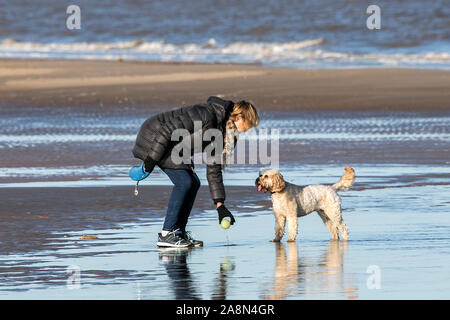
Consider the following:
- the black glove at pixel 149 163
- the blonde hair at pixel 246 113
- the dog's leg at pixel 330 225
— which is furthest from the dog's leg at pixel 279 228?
the black glove at pixel 149 163

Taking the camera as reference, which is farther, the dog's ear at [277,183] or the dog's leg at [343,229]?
the dog's leg at [343,229]

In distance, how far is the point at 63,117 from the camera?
19.2 metres

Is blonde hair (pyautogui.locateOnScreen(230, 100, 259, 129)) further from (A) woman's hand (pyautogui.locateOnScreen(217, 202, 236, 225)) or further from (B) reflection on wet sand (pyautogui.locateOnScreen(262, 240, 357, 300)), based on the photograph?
(B) reflection on wet sand (pyautogui.locateOnScreen(262, 240, 357, 300))

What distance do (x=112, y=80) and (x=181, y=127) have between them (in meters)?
16.9

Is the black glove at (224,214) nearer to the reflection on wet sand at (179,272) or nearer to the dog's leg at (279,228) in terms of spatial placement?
the reflection on wet sand at (179,272)

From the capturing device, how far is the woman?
7988 mm

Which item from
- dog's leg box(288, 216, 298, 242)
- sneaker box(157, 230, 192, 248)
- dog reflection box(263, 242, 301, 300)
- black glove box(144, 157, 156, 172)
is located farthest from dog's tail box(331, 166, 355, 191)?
black glove box(144, 157, 156, 172)

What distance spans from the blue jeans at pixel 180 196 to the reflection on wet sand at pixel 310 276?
85 centimetres

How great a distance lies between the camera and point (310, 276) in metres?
7.06

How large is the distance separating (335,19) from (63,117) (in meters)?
25.2

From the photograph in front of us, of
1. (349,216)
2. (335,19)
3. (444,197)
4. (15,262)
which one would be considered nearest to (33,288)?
(15,262)

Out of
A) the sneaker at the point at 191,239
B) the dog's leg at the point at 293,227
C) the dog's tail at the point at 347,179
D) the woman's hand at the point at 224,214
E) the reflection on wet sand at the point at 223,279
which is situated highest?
the dog's tail at the point at 347,179

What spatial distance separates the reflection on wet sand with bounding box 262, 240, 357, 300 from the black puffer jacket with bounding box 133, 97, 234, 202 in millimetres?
777

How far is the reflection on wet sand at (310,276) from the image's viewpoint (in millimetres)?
6535
